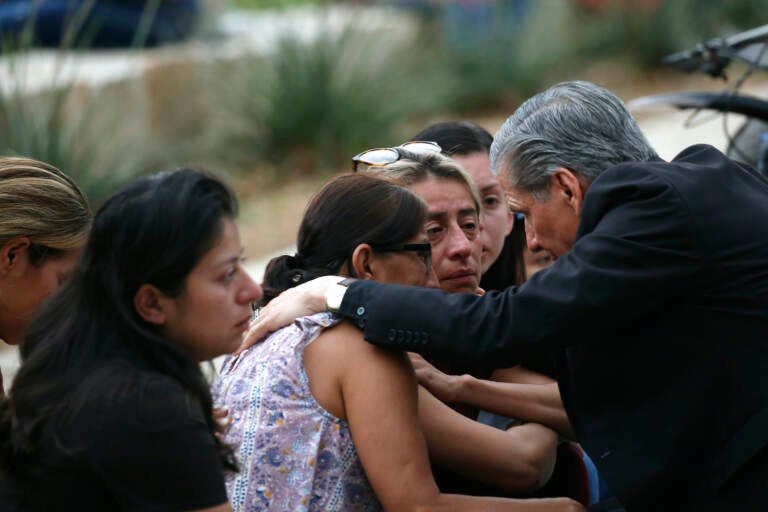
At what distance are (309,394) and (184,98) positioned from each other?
23.9ft

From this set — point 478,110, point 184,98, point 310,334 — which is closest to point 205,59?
point 184,98

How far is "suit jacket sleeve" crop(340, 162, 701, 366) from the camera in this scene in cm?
225

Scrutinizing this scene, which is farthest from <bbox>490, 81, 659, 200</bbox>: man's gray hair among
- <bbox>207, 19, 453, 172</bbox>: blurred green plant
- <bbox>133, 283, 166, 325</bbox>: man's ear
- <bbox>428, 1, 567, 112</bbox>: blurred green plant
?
<bbox>428, 1, 567, 112</bbox>: blurred green plant

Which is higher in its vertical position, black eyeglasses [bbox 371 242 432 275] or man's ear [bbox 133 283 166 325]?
man's ear [bbox 133 283 166 325]

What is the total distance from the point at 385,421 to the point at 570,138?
76 cm

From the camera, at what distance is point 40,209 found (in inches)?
107

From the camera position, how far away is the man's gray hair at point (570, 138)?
8.20 feet

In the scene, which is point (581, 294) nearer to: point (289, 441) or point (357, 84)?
point (289, 441)

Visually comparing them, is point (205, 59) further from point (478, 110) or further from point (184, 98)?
point (478, 110)

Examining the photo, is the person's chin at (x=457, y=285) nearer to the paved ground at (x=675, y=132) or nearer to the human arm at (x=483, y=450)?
the human arm at (x=483, y=450)

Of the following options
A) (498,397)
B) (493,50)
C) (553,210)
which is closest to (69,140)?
(498,397)

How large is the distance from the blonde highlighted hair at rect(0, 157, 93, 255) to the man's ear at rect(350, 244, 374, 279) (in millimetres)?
670

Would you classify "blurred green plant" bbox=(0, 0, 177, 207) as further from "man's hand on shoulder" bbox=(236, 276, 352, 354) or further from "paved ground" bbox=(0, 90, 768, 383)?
"paved ground" bbox=(0, 90, 768, 383)

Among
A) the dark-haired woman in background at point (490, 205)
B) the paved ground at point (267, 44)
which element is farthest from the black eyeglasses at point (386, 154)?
the paved ground at point (267, 44)
